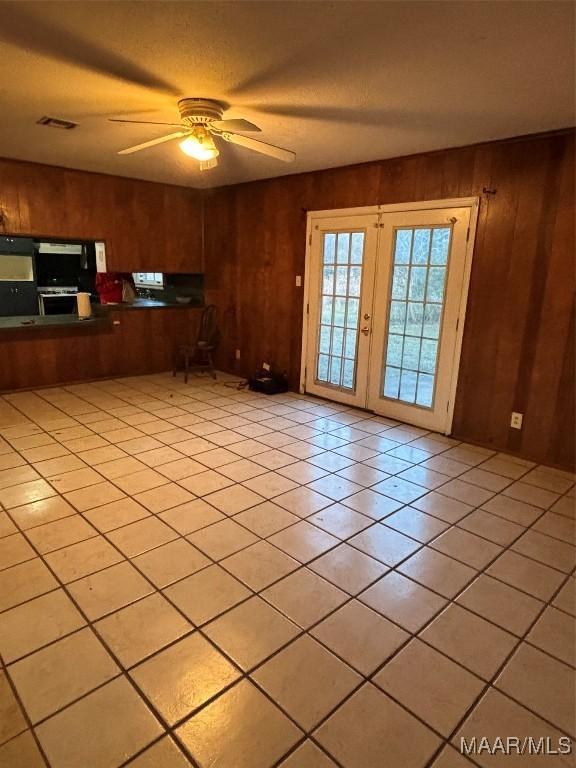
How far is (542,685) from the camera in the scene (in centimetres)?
166

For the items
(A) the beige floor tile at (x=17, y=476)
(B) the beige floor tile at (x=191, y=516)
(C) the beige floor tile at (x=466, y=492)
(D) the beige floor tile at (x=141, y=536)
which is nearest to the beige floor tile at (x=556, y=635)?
(C) the beige floor tile at (x=466, y=492)

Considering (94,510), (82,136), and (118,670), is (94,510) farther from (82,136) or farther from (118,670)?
(82,136)

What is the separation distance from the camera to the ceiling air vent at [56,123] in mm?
3229

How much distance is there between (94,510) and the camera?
2.69m

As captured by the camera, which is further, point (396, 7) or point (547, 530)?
point (547, 530)

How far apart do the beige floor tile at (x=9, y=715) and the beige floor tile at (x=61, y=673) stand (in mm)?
23

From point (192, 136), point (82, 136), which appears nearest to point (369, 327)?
A: point (192, 136)

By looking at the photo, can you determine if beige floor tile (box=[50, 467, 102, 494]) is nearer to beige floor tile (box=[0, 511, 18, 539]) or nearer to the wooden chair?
beige floor tile (box=[0, 511, 18, 539])

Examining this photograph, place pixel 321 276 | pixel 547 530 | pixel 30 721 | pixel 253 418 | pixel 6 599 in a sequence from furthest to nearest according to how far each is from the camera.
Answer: pixel 321 276
pixel 253 418
pixel 547 530
pixel 6 599
pixel 30 721

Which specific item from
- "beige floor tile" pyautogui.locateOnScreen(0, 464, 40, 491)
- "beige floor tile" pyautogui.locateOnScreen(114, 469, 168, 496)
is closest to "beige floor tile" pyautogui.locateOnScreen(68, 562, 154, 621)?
"beige floor tile" pyautogui.locateOnScreen(114, 469, 168, 496)

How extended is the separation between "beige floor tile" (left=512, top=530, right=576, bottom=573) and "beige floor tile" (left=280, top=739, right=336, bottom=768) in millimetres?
1559

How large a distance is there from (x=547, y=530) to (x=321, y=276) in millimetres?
3177

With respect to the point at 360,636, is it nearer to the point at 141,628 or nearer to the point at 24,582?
the point at 141,628

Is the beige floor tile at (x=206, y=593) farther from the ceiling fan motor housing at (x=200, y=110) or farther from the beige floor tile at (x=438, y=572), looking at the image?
the ceiling fan motor housing at (x=200, y=110)
